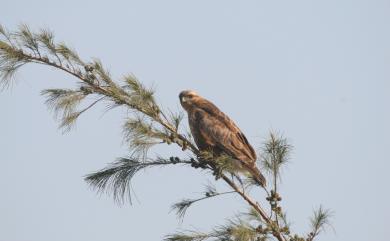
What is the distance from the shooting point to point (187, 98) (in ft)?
25.7

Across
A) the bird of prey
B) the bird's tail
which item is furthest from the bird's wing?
the bird's tail

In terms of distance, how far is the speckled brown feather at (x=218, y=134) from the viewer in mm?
6430

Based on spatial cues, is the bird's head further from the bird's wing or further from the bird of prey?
the bird's wing

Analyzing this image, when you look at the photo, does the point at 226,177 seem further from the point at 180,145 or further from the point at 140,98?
the point at 140,98

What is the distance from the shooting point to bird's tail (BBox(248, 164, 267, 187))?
5203 mm

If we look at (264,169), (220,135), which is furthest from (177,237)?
(220,135)

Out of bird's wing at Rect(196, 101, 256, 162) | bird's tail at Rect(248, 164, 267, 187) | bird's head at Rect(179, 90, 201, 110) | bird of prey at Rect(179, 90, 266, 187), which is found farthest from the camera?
bird's head at Rect(179, 90, 201, 110)

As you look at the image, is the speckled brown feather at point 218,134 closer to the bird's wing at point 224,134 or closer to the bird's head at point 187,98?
the bird's wing at point 224,134

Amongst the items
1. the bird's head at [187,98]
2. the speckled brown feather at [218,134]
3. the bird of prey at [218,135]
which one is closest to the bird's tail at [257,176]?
the bird of prey at [218,135]

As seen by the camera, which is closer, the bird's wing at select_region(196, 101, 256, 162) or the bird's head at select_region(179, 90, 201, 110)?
the bird's wing at select_region(196, 101, 256, 162)

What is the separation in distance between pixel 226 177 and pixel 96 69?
137 centimetres

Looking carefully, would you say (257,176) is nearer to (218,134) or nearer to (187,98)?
(218,134)

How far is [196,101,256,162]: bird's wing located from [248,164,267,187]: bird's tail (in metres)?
0.36

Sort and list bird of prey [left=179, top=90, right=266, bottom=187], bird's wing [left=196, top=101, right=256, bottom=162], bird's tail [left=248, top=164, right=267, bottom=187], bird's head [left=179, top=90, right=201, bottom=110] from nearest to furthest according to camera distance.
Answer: bird's tail [left=248, top=164, right=267, bottom=187]
bird of prey [left=179, top=90, right=266, bottom=187]
bird's wing [left=196, top=101, right=256, bottom=162]
bird's head [left=179, top=90, right=201, bottom=110]
